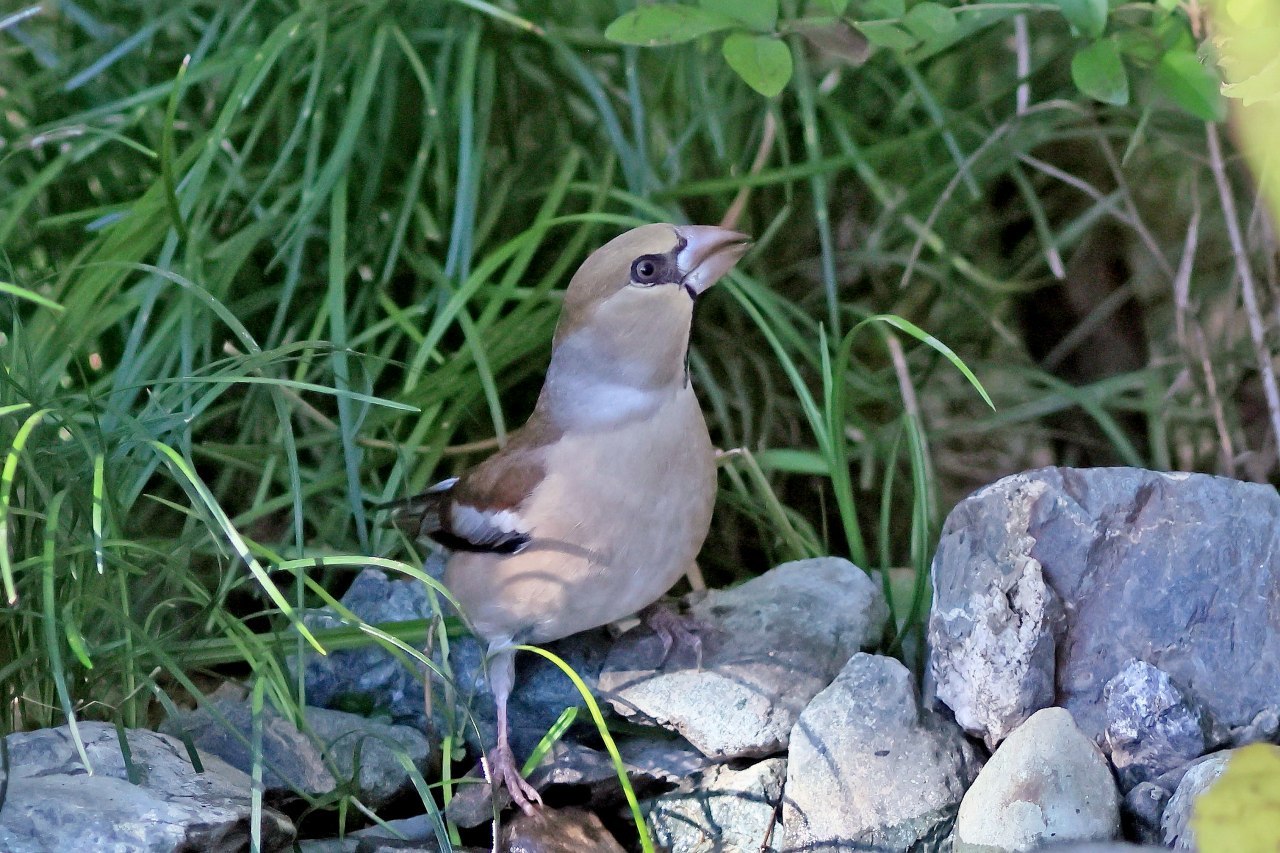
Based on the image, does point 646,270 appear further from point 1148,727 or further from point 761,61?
point 1148,727

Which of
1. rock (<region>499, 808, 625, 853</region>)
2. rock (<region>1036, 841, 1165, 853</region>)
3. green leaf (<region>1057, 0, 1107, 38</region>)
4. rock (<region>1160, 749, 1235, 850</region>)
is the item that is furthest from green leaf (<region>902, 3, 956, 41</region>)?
rock (<region>499, 808, 625, 853</region>)

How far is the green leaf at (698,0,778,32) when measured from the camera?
2.52 meters

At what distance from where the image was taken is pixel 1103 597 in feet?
7.57

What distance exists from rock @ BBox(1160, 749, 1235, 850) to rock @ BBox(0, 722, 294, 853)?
1366 millimetres

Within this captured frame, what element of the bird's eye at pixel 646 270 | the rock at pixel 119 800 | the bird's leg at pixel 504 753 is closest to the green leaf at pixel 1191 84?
the bird's eye at pixel 646 270

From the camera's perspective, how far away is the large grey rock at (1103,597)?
2221 mm

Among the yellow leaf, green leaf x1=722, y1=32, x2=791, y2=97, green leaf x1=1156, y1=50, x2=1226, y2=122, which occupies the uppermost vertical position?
green leaf x1=722, y1=32, x2=791, y2=97

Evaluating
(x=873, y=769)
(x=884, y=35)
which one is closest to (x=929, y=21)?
(x=884, y=35)

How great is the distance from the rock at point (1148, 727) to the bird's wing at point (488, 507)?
3.54 ft

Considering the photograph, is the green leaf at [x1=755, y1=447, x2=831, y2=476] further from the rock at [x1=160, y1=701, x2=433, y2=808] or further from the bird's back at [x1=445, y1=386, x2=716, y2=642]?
the rock at [x1=160, y1=701, x2=433, y2=808]

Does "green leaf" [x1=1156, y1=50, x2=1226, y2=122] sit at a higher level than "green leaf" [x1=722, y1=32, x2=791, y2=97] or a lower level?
lower

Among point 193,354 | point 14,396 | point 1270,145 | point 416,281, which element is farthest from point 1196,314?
point 14,396

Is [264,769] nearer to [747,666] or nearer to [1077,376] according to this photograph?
[747,666]

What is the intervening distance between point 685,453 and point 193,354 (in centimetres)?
122
